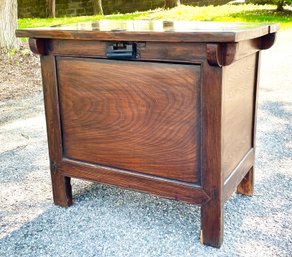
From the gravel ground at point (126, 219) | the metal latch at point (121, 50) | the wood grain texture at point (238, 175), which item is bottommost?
the gravel ground at point (126, 219)

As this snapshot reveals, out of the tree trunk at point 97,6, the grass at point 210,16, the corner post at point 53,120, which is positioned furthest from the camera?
the tree trunk at point 97,6

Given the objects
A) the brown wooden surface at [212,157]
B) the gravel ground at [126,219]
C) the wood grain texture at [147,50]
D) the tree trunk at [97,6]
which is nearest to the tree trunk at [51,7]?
the tree trunk at [97,6]

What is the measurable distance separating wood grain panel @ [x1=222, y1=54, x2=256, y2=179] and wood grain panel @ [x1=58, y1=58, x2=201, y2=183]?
5.7 inches

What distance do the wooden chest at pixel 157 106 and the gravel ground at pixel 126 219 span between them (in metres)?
0.17

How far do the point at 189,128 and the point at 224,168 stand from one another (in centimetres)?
26

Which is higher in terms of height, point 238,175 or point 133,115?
point 133,115

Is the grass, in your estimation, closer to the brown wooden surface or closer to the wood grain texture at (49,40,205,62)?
the wood grain texture at (49,40,205,62)

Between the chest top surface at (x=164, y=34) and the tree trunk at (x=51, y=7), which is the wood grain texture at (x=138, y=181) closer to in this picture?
the chest top surface at (x=164, y=34)

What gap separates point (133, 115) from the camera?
2.32 meters

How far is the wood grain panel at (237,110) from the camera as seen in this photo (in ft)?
7.18

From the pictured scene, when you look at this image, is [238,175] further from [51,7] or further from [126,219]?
[51,7]

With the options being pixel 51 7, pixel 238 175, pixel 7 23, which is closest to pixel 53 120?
pixel 238 175

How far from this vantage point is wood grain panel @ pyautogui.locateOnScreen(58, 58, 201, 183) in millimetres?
2174

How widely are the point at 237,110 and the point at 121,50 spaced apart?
0.65 meters
